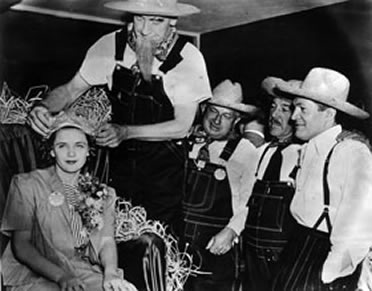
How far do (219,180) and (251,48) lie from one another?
0.27 meters

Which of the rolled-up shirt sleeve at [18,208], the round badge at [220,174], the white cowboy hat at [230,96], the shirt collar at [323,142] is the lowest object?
the rolled-up shirt sleeve at [18,208]

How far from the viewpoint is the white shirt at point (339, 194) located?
1.83 meters

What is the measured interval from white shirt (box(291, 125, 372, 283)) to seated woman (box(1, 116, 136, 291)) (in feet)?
1.26

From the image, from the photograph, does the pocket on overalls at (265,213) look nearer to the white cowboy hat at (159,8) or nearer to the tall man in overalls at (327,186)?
the tall man in overalls at (327,186)

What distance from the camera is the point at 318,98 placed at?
181cm

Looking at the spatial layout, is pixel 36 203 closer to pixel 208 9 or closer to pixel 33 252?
pixel 33 252

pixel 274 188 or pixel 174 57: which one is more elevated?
pixel 174 57

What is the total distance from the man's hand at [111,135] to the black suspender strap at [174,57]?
0.14m

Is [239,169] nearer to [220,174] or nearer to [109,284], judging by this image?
[220,174]

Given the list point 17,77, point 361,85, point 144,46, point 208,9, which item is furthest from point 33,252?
point 361,85

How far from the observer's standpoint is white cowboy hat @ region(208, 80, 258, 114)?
6.00 feet

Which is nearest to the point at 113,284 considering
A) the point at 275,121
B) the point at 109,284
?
the point at 109,284

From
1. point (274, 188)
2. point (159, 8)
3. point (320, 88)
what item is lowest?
point (274, 188)

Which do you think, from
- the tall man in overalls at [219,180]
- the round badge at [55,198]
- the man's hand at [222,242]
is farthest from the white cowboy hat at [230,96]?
the round badge at [55,198]
